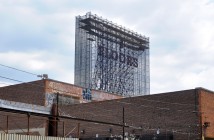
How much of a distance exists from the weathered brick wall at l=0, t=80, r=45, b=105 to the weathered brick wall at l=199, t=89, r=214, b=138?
2508cm

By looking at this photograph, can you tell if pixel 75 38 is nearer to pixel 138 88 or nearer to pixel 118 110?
pixel 138 88

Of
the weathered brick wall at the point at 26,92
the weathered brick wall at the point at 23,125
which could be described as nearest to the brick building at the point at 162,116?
Result: the weathered brick wall at the point at 23,125

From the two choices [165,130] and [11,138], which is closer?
[11,138]

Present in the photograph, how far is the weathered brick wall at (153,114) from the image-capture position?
158ft

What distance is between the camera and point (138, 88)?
266 ft

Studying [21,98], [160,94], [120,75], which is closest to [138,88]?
[120,75]

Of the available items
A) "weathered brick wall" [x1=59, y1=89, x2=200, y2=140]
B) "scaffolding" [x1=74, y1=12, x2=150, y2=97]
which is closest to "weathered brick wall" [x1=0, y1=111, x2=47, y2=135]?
"weathered brick wall" [x1=59, y1=89, x2=200, y2=140]

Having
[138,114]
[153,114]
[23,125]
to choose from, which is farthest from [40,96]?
[153,114]

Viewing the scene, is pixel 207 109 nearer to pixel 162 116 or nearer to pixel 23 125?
pixel 162 116

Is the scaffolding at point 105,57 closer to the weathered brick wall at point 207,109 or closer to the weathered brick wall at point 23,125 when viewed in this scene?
the weathered brick wall at point 23,125

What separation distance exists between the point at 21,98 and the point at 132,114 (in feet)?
71.6

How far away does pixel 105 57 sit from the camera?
74375mm

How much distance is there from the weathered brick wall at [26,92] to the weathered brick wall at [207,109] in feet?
82.3

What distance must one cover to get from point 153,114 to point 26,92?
24138mm
